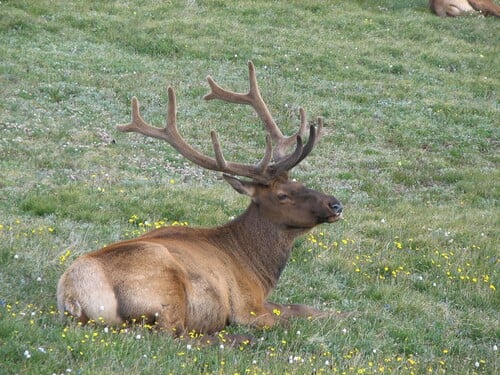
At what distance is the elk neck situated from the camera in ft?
28.0

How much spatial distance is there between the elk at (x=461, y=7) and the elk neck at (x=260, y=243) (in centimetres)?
1847

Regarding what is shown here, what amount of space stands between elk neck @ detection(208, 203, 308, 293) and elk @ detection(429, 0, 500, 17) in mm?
18474

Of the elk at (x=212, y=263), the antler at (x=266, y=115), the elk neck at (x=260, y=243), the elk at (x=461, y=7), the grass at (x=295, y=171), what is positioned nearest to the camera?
the elk at (x=212, y=263)

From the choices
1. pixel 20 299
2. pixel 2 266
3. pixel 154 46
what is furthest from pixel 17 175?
pixel 154 46

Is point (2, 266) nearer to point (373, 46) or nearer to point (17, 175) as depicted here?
point (17, 175)

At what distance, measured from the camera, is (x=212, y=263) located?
26.1 ft

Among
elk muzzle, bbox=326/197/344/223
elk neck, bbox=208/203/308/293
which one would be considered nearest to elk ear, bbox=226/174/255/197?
elk neck, bbox=208/203/308/293

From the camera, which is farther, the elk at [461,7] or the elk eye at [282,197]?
the elk at [461,7]

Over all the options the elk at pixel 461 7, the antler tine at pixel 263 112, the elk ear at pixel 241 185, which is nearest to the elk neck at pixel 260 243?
the elk ear at pixel 241 185

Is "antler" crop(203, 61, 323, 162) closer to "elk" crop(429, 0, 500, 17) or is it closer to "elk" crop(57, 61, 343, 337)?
"elk" crop(57, 61, 343, 337)

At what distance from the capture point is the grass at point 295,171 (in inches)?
286

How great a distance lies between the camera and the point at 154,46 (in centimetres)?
2125

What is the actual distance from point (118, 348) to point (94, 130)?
10.1 m

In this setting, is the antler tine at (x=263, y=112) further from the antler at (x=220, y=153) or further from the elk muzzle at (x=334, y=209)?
the elk muzzle at (x=334, y=209)
